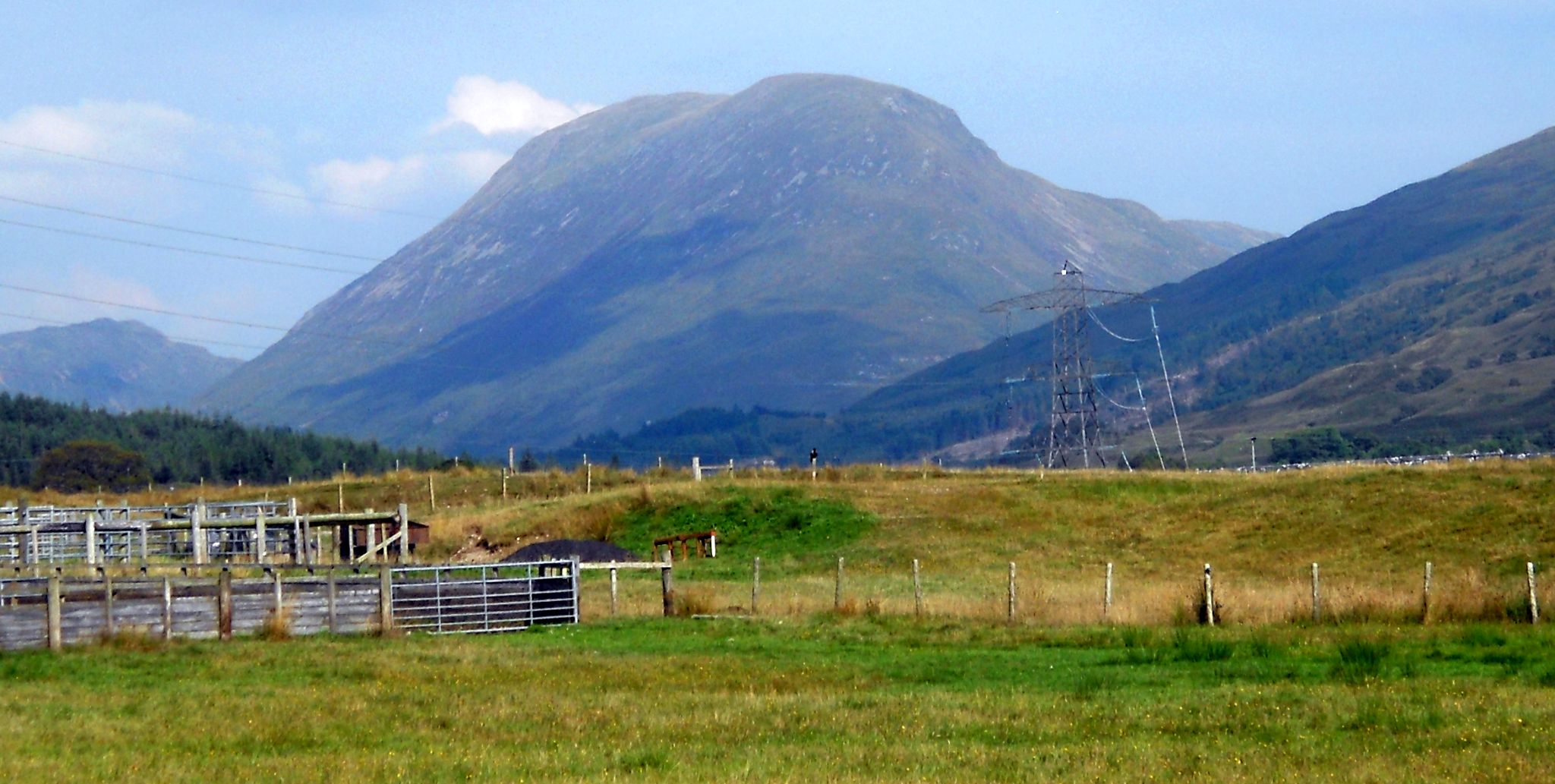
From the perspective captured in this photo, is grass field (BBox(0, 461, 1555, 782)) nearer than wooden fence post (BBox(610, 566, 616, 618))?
Yes

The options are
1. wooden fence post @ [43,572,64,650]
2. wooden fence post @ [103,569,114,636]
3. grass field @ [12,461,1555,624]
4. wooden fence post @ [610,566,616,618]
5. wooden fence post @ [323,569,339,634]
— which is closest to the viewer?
wooden fence post @ [43,572,64,650]

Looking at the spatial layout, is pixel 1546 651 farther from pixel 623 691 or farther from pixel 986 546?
pixel 986 546

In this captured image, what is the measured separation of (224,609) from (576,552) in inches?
1020

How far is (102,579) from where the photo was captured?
→ 29.7 m

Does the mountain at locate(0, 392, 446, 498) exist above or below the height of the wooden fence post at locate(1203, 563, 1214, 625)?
above

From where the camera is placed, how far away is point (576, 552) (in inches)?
2216

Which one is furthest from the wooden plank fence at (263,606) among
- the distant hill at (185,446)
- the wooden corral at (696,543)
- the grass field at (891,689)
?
the distant hill at (185,446)

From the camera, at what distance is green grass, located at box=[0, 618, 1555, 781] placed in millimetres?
16688

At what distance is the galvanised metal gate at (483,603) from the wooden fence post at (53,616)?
21.9 ft

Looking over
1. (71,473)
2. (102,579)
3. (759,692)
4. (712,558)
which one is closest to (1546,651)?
(759,692)

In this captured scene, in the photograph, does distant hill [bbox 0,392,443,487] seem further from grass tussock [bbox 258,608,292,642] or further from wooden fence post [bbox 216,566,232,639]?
wooden fence post [bbox 216,566,232,639]

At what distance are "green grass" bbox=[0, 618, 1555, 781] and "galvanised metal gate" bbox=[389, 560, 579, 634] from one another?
9.38 ft

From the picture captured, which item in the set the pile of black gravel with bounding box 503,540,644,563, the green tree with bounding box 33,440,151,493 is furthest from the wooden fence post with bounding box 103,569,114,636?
the green tree with bounding box 33,440,151,493

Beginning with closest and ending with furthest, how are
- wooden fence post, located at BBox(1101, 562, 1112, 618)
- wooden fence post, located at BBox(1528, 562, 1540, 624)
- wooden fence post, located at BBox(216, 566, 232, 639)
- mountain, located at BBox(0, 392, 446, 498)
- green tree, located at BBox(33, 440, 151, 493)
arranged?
wooden fence post, located at BBox(1528, 562, 1540, 624), wooden fence post, located at BBox(216, 566, 232, 639), wooden fence post, located at BBox(1101, 562, 1112, 618), green tree, located at BBox(33, 440, 151, 493), mountain, located at BBox(0, 392, 446, 498)
